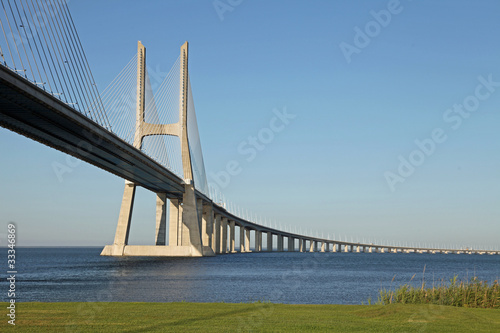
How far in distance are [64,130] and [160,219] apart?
45685 millimetres

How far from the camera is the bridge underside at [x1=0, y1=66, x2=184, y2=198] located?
3250 cm

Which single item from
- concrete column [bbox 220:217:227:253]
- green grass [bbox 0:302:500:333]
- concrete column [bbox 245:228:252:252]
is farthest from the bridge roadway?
concrete column [bbox 245:228:252:252]

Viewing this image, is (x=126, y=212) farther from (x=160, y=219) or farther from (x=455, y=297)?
(x=455, y=297)

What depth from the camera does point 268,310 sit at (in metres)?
16.9

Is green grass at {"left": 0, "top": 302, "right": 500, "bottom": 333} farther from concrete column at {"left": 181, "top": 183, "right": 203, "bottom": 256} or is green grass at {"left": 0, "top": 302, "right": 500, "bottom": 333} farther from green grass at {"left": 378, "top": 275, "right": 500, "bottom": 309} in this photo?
concrete column at {"left": 181, "top": 183, "right": 203, "bottom": 256}

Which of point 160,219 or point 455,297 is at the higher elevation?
point 160,219

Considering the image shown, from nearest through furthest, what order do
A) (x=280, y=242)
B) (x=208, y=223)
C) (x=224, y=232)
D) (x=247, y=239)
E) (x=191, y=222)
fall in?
(x=191, y=222) → (x=208, y=223) → (x=224, y=232) → (x=247, y=239) → (x=280, y=242)

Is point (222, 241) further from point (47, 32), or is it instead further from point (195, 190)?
point (47, 32)

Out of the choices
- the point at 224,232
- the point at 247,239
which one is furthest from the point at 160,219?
the point at 247,239

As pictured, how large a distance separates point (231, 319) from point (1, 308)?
23.6ft

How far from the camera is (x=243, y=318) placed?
49.5 ft

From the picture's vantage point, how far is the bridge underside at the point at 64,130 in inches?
1280

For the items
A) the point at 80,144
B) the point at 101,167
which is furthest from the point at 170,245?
the point at 80,144

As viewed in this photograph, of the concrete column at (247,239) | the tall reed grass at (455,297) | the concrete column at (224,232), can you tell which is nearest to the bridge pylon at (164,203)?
the concrete column at (224,232)
